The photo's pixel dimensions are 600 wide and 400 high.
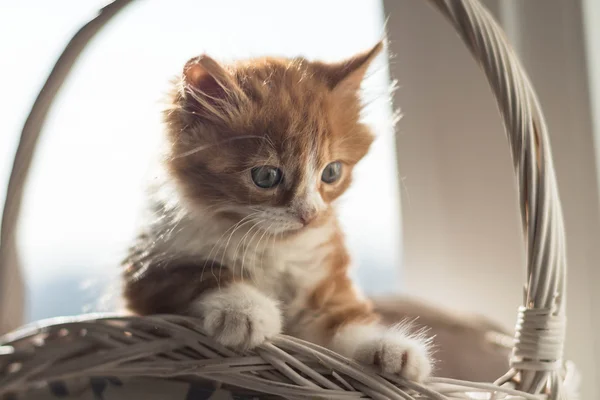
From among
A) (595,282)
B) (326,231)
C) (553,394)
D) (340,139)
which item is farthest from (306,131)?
(595,282)

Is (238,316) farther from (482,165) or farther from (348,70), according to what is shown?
(482,165)

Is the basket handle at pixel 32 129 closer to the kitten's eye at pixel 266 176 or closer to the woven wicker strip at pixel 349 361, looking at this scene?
the woven wicker strip at pixel 349 361

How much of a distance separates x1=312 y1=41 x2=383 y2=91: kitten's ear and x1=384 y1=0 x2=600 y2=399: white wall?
0.69m

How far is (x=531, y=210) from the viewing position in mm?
823

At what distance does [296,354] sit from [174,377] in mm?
179

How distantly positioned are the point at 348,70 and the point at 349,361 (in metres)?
0.52

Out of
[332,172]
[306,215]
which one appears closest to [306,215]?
[306,215]

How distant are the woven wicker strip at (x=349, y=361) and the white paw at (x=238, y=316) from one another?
16mm

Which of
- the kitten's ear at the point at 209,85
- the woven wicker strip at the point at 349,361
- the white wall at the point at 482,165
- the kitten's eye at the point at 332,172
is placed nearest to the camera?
the woven wicker strip at the point at 349,361

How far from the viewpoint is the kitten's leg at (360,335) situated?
77 cm

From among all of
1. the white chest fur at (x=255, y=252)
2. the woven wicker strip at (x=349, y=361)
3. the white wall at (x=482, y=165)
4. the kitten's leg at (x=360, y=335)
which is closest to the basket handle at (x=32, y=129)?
the woven wicker strip at (x=349, y=361)

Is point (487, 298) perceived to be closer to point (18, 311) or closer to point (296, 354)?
point (296, 354)

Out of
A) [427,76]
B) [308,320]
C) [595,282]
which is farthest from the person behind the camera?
[427,76]

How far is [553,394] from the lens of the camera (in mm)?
802
